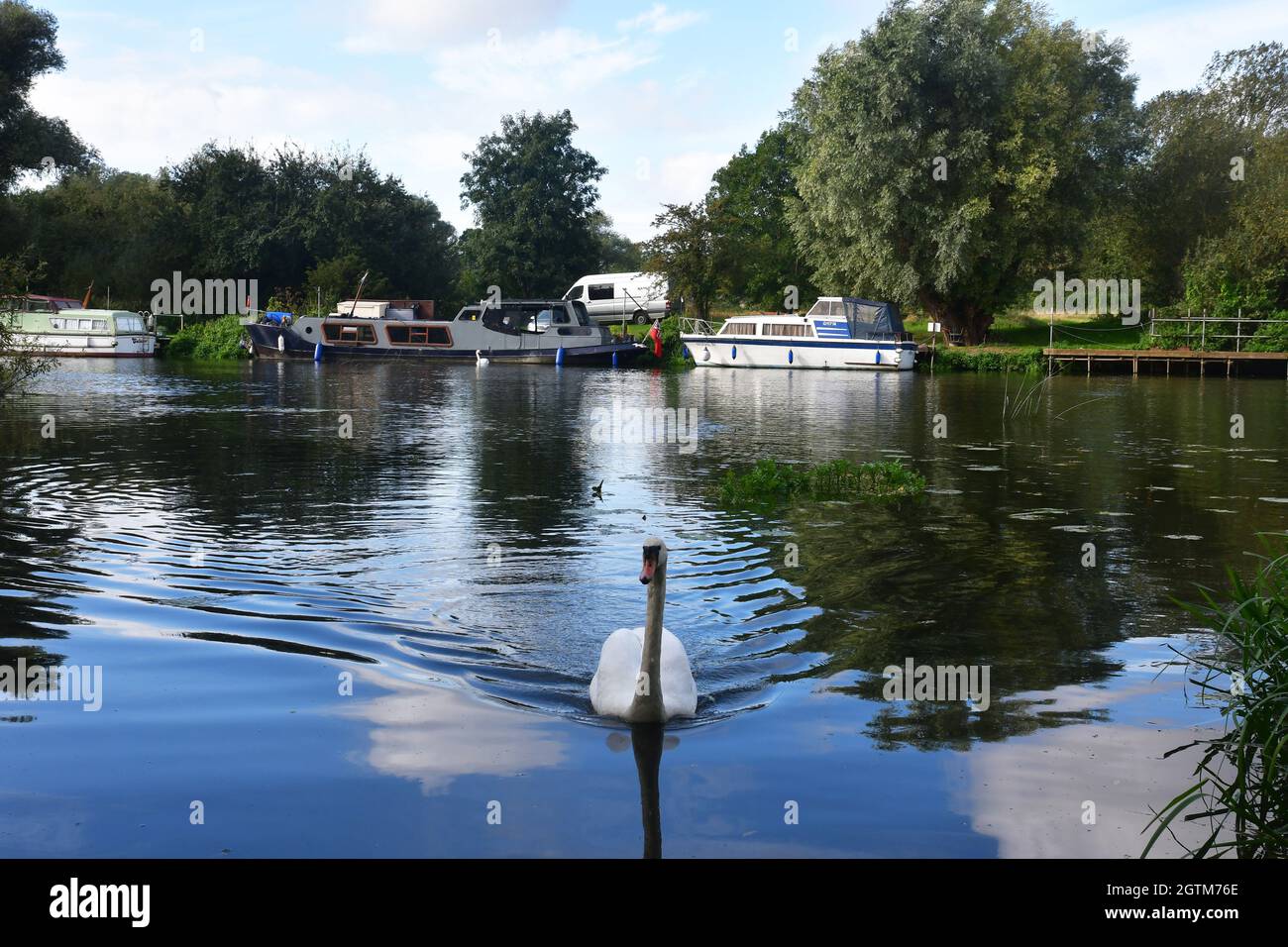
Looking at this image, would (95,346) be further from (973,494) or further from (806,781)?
(806,781)

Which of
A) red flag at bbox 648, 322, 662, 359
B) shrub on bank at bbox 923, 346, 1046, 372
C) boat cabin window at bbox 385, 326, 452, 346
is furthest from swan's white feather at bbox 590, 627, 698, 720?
boat cabin window at bbox 385, 326, 452, 346

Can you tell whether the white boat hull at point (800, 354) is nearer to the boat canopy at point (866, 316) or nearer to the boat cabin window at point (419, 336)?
the boat canopy at point (866, 316)

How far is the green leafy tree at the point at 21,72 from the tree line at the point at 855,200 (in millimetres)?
97

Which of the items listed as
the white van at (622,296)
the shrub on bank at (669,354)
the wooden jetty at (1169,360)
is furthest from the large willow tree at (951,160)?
Result: the white van at (622,296)

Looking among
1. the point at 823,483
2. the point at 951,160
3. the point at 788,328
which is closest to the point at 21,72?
the point at 788,328

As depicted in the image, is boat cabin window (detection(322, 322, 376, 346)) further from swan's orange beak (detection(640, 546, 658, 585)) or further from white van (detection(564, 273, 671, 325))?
swan's orange beak (detection(640, 546, 658, 585))

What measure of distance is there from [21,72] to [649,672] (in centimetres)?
4980

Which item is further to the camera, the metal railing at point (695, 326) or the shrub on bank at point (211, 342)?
the shrub on bank at point (211, 342)

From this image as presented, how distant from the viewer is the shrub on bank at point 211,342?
6125 centimetres

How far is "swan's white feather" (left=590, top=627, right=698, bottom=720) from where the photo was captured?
7227mm

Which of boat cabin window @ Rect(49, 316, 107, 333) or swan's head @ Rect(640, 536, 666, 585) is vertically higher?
boat cabin window @ Rect(49, 316, 107, 333)

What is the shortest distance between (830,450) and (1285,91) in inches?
2206
